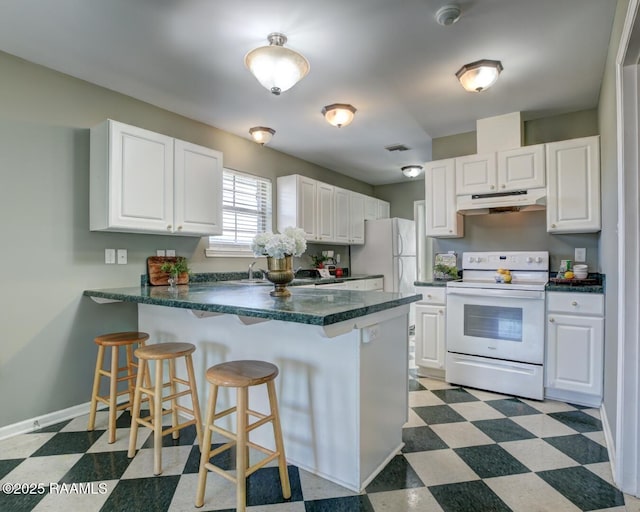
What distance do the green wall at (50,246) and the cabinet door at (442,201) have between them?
9.11 feet

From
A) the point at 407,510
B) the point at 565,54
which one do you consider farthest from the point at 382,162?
the point at 407,510

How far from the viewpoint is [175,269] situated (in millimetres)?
3084

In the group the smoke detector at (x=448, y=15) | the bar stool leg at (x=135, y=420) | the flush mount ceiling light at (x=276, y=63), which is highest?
the smoke detector at (x=448, y=15)

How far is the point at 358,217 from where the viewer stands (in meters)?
5.50

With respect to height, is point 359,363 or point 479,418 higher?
point 359,363

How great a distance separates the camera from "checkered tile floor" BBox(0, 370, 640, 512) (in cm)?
168

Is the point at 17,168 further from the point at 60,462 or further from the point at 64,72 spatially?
the point at 60,462

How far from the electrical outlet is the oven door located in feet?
9.29

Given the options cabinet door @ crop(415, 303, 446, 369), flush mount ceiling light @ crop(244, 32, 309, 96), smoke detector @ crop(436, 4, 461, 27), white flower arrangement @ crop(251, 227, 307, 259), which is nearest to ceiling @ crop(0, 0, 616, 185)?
smoke detector @ crop(436, 4, 461, 27)

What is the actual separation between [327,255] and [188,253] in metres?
2.26

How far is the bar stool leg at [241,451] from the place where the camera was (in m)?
1.56

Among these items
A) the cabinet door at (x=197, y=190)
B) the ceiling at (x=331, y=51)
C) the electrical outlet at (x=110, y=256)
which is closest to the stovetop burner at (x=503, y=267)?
the ceiling at (x=331, y=51)

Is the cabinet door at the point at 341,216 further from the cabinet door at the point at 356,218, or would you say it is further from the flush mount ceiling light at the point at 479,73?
the flush mount ceiling light at the point at 479,73

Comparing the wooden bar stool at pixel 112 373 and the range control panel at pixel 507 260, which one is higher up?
the range control panel at pixel 507 260
